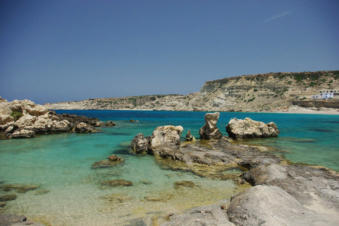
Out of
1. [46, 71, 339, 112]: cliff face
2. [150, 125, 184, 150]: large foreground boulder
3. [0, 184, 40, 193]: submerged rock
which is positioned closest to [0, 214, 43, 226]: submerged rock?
[0, 184, 40, 193]: submerged rock

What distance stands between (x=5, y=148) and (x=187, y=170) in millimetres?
17659

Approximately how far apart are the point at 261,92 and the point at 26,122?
10255cm

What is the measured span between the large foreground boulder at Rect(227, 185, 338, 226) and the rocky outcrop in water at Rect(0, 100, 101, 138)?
2763 cm

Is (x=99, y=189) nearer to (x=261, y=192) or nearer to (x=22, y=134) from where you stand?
(x=261, y=192)

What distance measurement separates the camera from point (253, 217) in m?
5.36

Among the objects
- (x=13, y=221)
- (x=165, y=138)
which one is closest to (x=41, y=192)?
(x=13, y=221)

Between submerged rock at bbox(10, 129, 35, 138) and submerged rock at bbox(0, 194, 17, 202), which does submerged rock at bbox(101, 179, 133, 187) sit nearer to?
submerged rock at bbox(0, 194, 17, 202)

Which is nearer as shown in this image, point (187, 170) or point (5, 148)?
point (187, 170)

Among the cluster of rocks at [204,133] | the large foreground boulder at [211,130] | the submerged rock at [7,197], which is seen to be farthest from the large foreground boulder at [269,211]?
the large foreground boulder at [211,130]

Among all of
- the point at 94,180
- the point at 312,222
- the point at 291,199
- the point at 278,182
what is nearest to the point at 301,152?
the point at 278,182

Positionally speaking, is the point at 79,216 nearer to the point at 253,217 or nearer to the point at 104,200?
the point at 104,200

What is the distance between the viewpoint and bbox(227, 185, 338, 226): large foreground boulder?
16.7 feet

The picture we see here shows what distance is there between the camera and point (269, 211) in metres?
5.40

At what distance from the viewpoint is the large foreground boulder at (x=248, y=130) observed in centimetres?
2528
